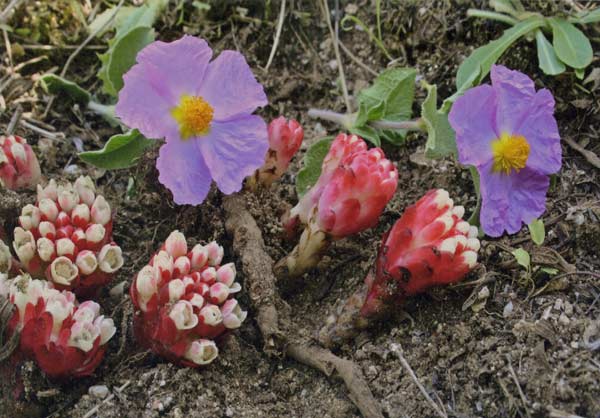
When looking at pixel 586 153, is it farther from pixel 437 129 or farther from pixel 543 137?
pixel 437 129

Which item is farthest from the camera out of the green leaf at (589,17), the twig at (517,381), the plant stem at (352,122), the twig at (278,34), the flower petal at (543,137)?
the twig at (278,34)

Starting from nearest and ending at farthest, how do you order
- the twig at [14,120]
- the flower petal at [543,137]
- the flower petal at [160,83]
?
the flower petal at [160,83] → the flower petal at [543,137] → the twig at [14,120]

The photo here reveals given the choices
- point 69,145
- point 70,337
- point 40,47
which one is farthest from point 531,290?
point 40,47

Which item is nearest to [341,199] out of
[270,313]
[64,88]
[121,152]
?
[270,313]

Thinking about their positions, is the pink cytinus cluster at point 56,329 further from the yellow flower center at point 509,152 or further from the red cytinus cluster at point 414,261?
the yellow flower center at point 509,152

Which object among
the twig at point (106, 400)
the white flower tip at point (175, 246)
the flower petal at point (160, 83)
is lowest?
the twig at point (106, 400)

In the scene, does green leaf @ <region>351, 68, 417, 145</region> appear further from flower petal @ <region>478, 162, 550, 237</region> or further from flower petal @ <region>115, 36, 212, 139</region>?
flower petal @ <region>115, 36, 212, 139</region>

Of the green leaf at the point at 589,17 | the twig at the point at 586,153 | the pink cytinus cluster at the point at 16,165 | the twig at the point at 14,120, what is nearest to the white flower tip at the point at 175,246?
the pink cytinus cluster at the point at 16,165
